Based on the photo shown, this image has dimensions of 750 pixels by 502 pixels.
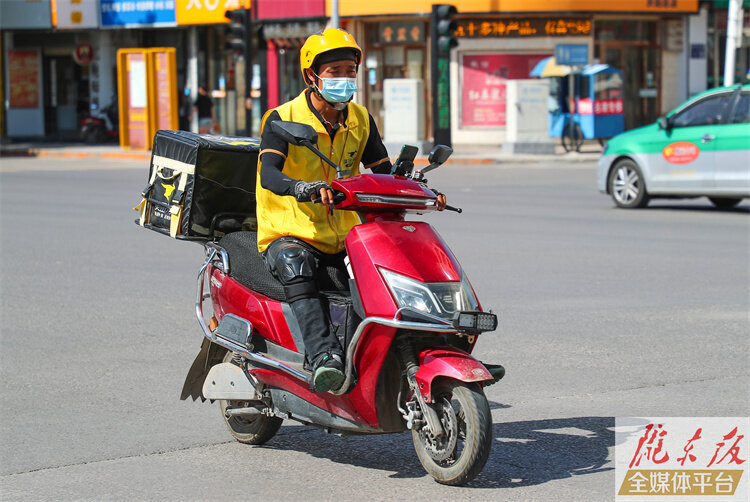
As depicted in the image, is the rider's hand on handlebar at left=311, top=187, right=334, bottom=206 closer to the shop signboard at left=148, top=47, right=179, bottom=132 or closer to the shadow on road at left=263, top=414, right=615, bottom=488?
the shadow on road at left=263, top=414, right=615, bottom=488

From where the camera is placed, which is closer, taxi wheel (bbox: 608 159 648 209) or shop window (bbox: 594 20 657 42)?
taxi wheel (bbox: 608 159 648 209)

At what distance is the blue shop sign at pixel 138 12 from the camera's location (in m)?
37.3

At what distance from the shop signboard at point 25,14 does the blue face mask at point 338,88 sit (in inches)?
1421

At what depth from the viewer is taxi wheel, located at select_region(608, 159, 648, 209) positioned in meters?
16.6

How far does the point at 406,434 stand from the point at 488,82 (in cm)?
2809

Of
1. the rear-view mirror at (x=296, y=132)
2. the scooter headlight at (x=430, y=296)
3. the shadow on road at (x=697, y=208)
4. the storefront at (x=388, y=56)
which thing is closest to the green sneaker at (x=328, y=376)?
the scooter headlight at (x=430, y=296)

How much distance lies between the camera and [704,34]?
116 ft

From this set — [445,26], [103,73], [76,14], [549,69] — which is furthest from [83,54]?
[445,26]

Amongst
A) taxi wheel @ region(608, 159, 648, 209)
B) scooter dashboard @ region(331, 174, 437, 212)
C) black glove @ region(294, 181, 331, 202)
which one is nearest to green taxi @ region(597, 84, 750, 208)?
taxi wheel @ region(608, 159, 648, 209)

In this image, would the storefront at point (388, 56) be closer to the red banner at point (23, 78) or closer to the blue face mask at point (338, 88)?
the red banner at point (23, 78)

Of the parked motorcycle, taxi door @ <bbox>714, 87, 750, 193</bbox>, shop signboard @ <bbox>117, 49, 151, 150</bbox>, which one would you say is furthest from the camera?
the parked motorcycle

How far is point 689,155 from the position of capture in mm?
15969

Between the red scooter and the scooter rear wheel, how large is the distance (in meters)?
0.21

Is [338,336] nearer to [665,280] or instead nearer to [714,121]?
[665,280]
